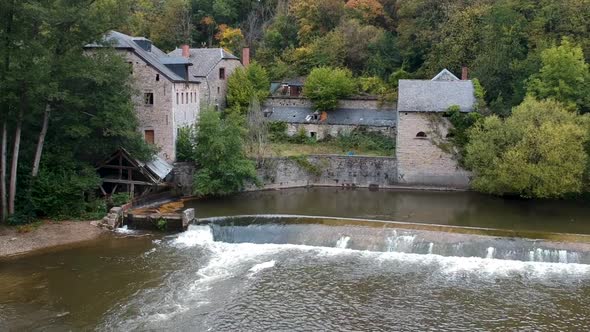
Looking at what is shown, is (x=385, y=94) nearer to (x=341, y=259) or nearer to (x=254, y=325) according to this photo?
(x=341, y=259)

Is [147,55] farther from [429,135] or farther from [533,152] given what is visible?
[533,152]

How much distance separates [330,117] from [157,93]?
14.0 metres

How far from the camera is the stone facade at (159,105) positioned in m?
30.5

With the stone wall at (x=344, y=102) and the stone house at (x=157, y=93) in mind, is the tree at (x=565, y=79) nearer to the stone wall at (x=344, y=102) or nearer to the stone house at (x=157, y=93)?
the stone wall at (x=344, y=102)

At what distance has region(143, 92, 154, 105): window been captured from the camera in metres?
30.9

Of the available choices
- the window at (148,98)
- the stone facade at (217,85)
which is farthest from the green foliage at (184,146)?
the stone facade at (217,85)

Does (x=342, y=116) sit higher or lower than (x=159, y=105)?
higher

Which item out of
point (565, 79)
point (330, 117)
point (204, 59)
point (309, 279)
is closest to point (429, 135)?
point (565, 79)

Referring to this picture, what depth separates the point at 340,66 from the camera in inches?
1892

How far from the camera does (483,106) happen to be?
32969 mm

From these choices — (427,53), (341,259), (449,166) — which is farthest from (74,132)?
(427,53)

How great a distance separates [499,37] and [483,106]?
7.82 metres

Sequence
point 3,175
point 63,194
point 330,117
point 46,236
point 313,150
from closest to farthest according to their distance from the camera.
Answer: point 46,236, point 3,175, point 63,194, point 313,150, point 330,117

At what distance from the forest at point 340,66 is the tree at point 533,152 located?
74 mm
